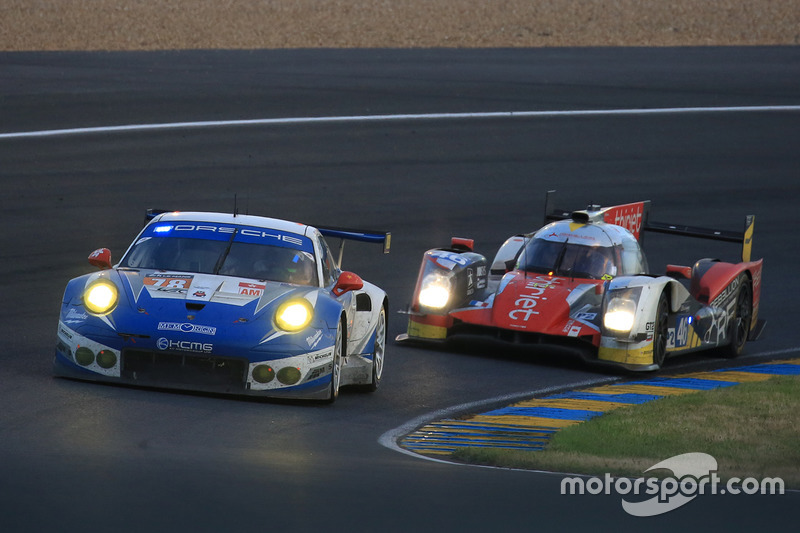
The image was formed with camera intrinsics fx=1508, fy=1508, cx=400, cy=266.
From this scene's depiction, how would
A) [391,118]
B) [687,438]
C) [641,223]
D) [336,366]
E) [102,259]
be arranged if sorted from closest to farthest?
1. [687,438]
2. [336,366]
3. [102,259]
4. [641,223]
5. [391,118]

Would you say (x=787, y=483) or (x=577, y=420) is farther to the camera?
(x=577, y=420)

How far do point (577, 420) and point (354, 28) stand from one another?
30192mm

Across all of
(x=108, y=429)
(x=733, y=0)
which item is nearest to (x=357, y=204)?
(x=108, y=429)

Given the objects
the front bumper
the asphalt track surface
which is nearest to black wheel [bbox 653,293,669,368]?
the asphalt track surface

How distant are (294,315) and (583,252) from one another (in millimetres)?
4811

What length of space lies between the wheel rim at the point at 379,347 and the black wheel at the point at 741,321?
4824 millimetres

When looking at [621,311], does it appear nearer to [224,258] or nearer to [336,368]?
[336,368]

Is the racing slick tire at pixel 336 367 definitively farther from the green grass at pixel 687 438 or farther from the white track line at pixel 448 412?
the green grass at pixel 687 438

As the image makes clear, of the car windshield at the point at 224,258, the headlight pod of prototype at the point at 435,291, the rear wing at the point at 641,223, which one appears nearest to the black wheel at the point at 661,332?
the rear wing at the point at 641,223

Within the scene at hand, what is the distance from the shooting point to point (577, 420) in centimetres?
1101

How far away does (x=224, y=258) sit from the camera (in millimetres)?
11094

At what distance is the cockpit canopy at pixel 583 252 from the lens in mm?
14422

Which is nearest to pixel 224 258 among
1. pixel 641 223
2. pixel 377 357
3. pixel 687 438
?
pixel 377 357

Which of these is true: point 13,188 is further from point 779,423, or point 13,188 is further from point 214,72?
point 779,423
